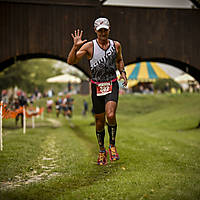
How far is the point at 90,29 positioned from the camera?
18.7 metres

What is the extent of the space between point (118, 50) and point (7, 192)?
11.4ft

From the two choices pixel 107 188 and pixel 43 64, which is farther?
pixel 43 64

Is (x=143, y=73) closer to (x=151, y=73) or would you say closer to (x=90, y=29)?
(x=151, y=73)

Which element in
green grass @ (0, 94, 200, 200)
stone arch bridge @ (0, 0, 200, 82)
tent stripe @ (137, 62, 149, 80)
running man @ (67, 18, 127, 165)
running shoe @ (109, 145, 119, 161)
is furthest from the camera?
tent stripe @ (137, 62, 149, 80)

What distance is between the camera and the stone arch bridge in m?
18.7

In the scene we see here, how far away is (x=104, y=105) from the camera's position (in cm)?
705

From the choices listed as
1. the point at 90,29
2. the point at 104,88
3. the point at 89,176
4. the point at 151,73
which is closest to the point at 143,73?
A: the point at 151,73

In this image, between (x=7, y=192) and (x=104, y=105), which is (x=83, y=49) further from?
(x=7, y=192)

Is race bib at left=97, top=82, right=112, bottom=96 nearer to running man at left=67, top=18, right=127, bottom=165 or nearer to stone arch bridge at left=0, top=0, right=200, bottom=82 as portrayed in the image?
running man at left=67, top=18, right=127, bottom=165

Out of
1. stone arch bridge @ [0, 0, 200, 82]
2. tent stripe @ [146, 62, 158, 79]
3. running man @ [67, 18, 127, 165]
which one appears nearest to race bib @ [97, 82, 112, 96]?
running man @ [67, 18, 127, 165]

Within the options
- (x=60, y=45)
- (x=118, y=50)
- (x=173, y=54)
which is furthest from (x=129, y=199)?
(x=173, y=54)

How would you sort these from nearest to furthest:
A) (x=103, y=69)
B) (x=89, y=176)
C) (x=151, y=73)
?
(x=89, y=176), (x=103, y=69), (x=151, y=73)

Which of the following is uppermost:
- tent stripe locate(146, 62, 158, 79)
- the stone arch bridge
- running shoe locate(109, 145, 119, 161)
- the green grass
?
the stone arch bridge

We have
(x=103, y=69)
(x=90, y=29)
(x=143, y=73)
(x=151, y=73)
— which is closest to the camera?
(x=103, y=69)
